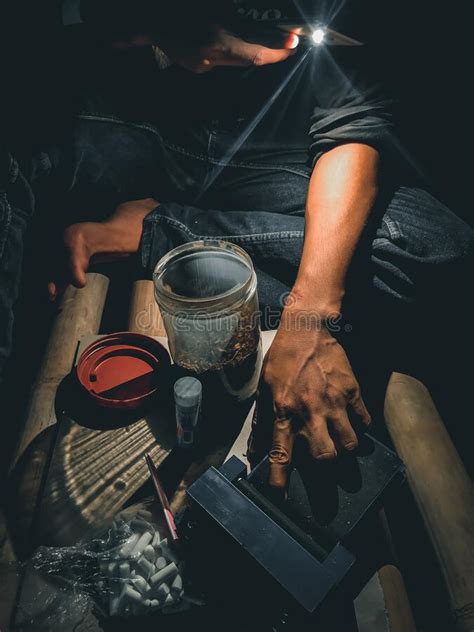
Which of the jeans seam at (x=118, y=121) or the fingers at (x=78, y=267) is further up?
the jeans seam at (x=118, y=121)

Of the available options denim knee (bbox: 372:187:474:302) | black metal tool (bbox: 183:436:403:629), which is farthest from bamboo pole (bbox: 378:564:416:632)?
denim knee (bbox: 372:187:474:302)

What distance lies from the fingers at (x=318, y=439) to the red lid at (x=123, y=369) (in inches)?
19.9

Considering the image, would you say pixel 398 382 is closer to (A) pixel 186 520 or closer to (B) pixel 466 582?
(B) pixel 466 582

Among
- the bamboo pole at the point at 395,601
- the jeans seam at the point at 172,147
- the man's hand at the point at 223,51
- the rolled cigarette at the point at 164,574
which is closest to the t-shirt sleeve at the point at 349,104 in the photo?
the man's hand at the point at 223,51

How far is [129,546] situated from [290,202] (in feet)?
5.58

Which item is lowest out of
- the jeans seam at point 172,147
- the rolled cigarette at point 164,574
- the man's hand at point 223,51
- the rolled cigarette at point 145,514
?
the rolled cigarette at point 145,514

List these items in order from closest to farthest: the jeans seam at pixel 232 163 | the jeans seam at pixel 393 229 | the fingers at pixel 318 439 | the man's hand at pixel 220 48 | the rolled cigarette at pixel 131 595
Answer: the rolled cigarette at pixel 131 595 < the fingers at pixel 318 439 < the jeans seam at pixel 393 229 < the man's hand at pixel 220 48 < the jeans seam at pixel 232 163

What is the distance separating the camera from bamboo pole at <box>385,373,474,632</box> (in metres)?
1.20

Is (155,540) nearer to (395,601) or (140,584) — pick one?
(140,584)

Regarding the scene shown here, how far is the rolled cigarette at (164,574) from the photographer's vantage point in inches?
39.9

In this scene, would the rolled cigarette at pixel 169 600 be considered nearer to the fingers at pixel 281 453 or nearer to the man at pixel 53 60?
the fingers at pixel 281 453

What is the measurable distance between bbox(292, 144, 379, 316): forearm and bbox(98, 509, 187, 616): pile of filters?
85cm

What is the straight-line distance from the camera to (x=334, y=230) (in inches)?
62.7

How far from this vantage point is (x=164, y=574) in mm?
1023
